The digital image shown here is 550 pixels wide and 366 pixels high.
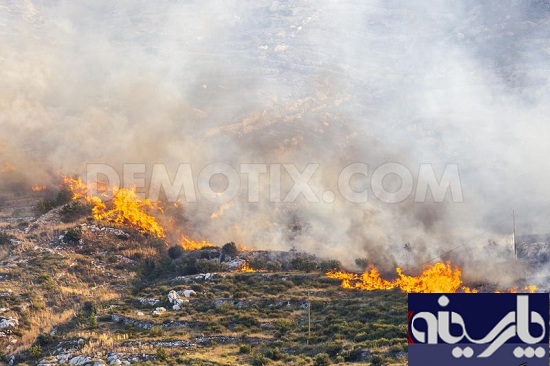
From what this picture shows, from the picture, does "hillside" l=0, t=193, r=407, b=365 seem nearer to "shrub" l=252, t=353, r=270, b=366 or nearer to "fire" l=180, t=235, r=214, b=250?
"shrub" l=252, t=353, r=270, b=366

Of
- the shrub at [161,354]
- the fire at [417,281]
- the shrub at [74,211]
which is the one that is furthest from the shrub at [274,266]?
the shrub at [161,354]

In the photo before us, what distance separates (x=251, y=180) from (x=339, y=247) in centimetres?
1998

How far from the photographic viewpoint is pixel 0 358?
35.9 meters

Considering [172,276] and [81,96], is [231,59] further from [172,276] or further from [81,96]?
[172,276]

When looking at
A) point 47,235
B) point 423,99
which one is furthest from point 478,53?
point 47,235

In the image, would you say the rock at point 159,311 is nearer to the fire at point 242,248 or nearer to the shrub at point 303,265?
the shrub at point 303,265

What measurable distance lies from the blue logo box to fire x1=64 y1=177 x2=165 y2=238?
45381 mm

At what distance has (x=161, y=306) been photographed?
149 ft

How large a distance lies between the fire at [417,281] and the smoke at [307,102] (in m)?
3.09

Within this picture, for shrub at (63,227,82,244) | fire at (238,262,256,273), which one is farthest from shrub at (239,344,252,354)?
shrub at (63,227,82,244)

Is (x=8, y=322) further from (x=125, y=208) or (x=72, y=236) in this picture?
(x=125, y=208)

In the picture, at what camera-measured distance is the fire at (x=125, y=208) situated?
206ft

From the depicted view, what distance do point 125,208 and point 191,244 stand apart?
9041 mm

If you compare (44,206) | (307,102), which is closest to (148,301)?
(44,206)
